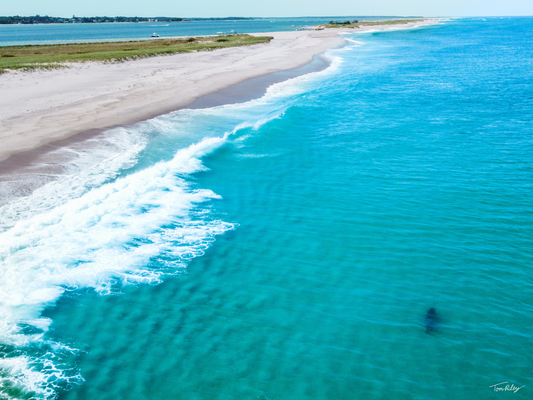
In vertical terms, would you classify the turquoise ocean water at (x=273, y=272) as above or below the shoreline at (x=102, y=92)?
below

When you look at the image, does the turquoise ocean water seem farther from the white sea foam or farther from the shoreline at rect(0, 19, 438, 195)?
the shoreline at rect(0, 19, 438, 195)

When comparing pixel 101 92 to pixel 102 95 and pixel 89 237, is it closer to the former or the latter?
pixel 102 95

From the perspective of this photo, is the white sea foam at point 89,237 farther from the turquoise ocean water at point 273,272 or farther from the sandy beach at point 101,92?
the sandy beach at point 101,92

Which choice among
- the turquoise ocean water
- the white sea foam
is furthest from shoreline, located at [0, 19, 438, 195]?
the turquoise ocean water

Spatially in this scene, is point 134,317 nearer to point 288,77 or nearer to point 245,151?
point 245,151

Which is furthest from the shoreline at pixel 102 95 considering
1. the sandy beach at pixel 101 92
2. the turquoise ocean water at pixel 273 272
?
the turquoise ocean water at pixel 273 272

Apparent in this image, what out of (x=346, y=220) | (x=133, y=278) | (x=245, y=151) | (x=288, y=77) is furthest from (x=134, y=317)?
(x=288, y=77)
